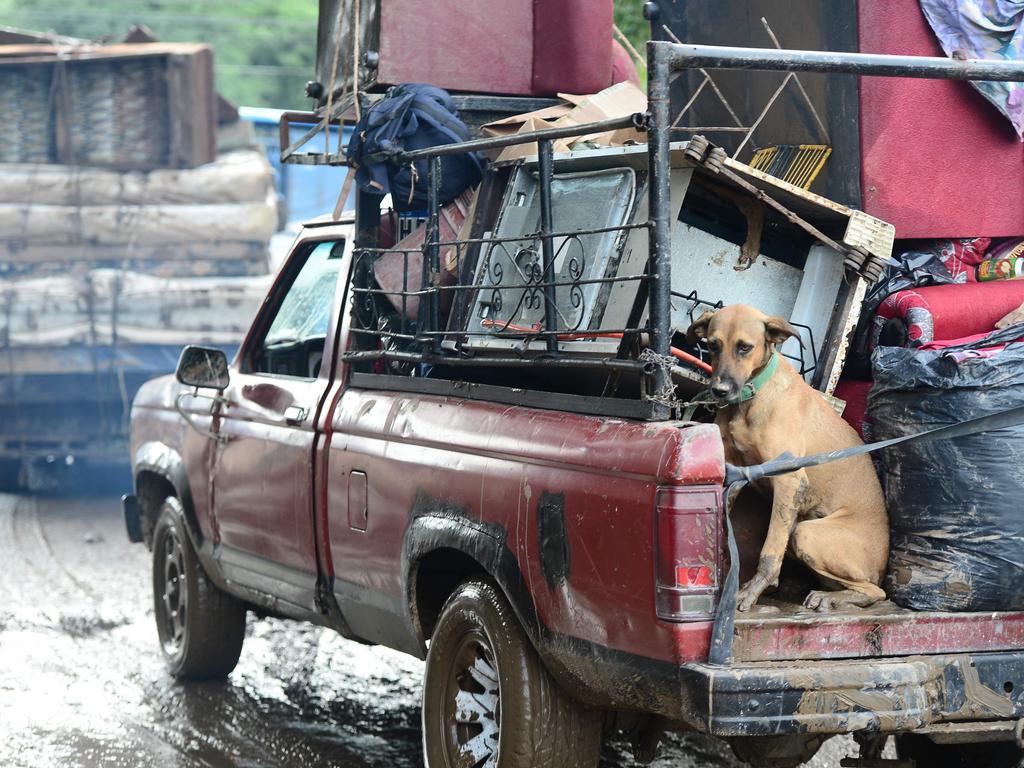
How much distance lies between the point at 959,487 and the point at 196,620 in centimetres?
376

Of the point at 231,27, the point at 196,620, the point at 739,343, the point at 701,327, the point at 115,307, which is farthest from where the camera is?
the point at 231,27

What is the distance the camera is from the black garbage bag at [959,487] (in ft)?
12.0

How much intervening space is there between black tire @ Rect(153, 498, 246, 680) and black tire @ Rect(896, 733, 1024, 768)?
122 inches

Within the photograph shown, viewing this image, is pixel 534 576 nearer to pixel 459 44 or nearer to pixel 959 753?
pixel 959 753

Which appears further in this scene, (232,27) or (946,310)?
(232,27)

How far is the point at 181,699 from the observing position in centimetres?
612

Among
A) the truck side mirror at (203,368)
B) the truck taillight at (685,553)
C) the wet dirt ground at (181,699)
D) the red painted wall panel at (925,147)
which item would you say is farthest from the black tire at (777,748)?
the truck side mirror at (203,368)

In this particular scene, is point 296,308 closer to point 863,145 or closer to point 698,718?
point 863,145

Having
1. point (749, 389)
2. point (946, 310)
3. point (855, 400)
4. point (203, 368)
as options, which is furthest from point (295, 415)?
point (946, 310)

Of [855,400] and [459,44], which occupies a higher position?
[459,44]

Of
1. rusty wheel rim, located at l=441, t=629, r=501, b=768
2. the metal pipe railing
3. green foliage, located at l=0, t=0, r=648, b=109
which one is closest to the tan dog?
the metal pipe railing

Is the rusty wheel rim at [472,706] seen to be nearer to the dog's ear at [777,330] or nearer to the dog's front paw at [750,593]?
the dog's front paw at [750,593]

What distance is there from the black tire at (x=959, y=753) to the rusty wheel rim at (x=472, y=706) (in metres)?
1.21

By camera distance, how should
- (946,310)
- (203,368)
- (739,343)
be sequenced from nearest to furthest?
(739,343)
(946,310)
(203,368)
